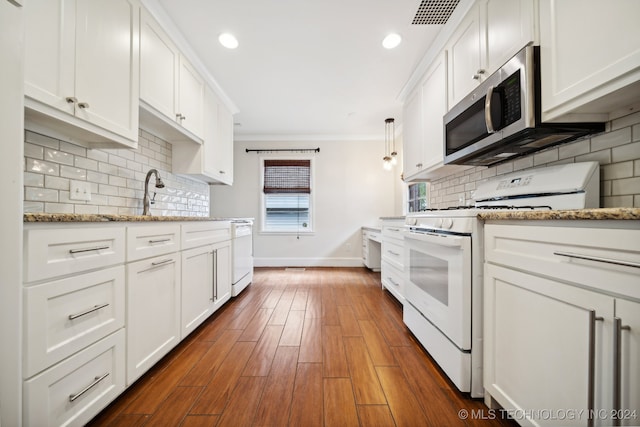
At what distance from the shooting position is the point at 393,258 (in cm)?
269

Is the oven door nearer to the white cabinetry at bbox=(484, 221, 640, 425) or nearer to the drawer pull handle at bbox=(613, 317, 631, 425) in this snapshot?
the white cabinetry at bbox=(484, 221, 640, 425)

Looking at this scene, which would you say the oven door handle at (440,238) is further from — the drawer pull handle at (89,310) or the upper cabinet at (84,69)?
the upper cabinet at (84,69)

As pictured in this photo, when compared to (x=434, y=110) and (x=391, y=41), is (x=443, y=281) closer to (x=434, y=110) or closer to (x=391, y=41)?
(x=434, y=110)

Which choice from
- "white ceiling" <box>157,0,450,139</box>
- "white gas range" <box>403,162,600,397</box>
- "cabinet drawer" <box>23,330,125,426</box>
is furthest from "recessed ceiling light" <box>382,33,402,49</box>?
"cabinet drawer" <box>23,330,125,426</box>

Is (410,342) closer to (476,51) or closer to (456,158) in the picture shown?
(456,158)

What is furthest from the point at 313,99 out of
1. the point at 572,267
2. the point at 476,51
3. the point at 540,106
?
the point at 572,267

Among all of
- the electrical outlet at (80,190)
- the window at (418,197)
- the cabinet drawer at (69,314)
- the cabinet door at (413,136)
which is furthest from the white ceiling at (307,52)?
the cabinet drawer at (69,314)

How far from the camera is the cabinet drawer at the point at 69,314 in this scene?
2.65ft

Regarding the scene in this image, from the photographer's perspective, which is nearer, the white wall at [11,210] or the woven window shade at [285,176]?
the white wall at [11,210]

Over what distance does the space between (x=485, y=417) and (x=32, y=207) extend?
247 cm

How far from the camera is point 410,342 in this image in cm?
176

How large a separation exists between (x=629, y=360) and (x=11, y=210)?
5.57 ft

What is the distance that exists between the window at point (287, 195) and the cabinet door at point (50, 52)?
3.43 m

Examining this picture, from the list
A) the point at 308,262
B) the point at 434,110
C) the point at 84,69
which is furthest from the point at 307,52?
the point at 308,262
